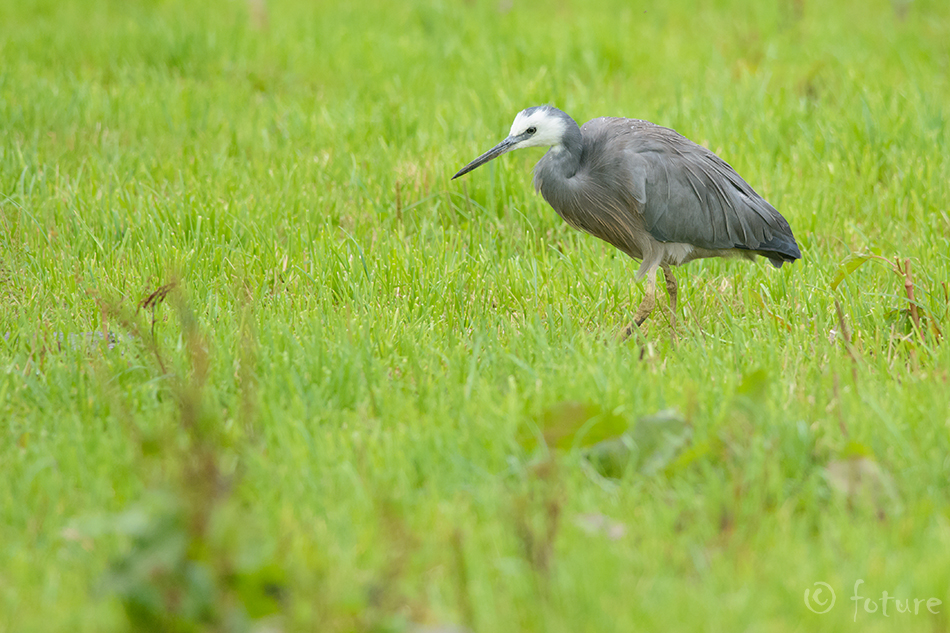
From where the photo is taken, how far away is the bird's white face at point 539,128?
4.09m

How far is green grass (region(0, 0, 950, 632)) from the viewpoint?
206 centimetres

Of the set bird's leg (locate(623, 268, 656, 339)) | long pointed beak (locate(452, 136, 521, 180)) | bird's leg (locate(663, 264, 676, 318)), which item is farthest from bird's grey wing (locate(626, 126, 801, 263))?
long pointed beak (locate(452, 136, 521, 180))

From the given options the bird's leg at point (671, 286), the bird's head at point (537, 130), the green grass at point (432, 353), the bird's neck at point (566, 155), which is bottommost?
the bird's leg at point (671, 286)

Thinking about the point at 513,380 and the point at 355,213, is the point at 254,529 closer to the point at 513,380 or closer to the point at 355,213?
the point at 513,380

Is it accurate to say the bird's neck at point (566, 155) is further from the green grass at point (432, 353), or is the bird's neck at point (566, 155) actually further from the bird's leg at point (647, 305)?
the bird's leg at point (647, 305)

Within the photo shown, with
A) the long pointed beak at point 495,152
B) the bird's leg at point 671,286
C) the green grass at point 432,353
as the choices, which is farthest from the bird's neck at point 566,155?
the bird's leg at point 671,286

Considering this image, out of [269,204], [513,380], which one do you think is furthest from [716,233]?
[269,204]

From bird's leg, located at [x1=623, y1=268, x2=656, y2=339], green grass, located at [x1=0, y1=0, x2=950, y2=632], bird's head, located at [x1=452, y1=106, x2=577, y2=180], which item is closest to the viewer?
green grass, located at [x1=0, y1=0, x2=950, y2=632]

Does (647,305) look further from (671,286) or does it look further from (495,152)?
(495,152)

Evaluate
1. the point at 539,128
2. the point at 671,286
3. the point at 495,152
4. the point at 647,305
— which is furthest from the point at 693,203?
the point at 495,152

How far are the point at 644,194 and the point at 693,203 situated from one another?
0.85ft

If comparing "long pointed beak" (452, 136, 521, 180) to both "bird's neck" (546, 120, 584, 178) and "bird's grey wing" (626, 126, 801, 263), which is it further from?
"bird's grey wing" (626, 126, 801, 263)

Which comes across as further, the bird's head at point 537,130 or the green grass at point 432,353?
the bird's head at point 537,130

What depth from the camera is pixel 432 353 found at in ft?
11.1
